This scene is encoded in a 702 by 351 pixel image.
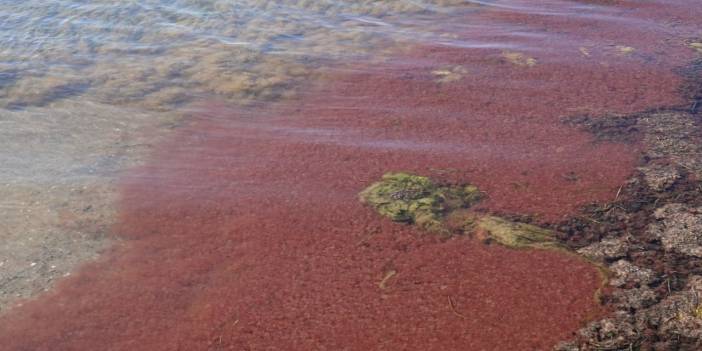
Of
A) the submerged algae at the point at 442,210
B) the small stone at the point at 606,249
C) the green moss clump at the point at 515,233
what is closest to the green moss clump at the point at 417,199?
the submerged algae at the point at 442,210

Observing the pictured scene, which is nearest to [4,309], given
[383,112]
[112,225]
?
[112,225]

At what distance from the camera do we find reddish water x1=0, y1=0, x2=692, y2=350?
9.66 ft

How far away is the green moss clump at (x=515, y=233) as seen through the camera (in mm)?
3363

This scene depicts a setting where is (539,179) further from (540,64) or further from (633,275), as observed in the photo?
(540,64)

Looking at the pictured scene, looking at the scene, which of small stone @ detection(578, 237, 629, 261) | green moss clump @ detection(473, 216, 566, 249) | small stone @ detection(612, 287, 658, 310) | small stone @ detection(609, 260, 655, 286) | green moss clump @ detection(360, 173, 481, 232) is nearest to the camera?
small stone @ detection(612, 287, 658, 310)

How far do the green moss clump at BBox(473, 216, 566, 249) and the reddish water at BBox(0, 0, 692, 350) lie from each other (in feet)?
0.25

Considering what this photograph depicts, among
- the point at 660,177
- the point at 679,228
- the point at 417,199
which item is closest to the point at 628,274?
the point at 679,228

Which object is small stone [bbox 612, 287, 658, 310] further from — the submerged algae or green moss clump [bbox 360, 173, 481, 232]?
green moss clump [bbox 360, 173, 481, 232]

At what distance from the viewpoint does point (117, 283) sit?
3.33 m

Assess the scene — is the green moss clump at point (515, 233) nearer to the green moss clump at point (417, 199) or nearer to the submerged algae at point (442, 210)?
the submerged algae at point (442, 210)

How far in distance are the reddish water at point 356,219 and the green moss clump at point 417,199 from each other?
0.09m

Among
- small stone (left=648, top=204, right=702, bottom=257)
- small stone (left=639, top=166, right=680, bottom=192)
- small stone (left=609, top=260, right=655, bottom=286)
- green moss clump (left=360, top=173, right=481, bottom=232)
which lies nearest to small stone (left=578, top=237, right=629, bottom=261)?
small stone (left=609, top=260, right=655, bottom=286)

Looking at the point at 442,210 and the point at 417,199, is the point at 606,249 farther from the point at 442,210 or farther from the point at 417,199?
the point at 417,199

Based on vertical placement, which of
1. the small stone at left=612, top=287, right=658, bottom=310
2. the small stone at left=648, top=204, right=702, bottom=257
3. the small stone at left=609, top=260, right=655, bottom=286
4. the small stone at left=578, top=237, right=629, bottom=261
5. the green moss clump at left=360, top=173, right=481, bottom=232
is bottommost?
the small stone at left=612, top=287, right=658, bottom=310
